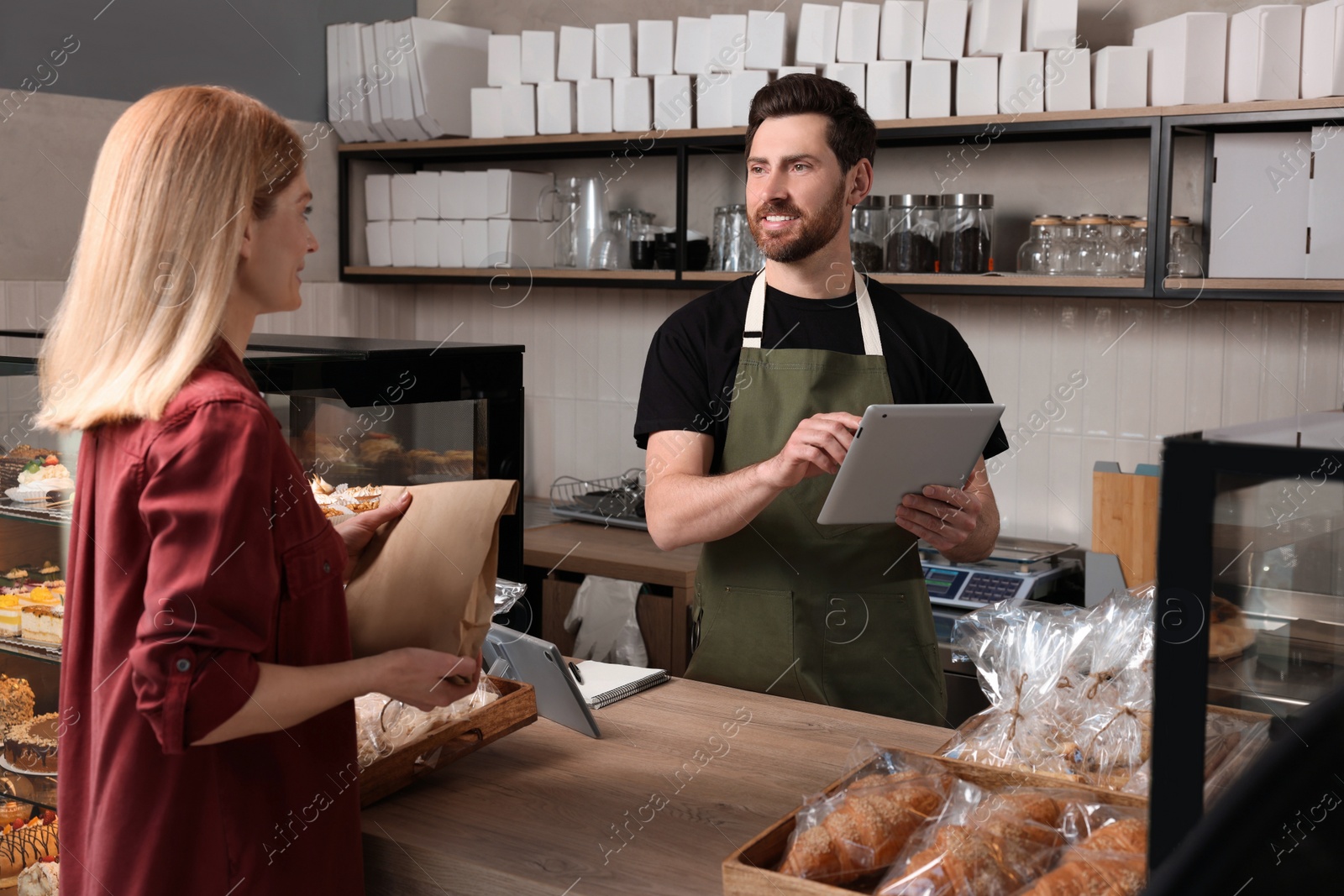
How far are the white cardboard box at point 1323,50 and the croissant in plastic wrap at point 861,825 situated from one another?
2176mm

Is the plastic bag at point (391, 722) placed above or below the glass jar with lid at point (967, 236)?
below

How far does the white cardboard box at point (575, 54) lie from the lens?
12.1ft

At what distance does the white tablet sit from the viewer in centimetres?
157

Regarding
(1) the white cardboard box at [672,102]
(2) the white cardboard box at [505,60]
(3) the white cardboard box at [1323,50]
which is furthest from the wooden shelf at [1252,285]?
(2) the white cardboard box at [505,60]

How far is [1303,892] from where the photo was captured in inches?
28.6

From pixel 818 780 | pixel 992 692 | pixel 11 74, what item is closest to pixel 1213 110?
pixel 992 692

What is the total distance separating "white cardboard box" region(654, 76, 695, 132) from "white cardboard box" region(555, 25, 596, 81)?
0.25 m

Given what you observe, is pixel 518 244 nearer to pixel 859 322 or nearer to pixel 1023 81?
pixel 1023 81

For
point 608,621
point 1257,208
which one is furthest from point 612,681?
point 1257,208

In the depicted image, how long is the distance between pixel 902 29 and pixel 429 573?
8.08 feet

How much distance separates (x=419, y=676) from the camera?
1139mm

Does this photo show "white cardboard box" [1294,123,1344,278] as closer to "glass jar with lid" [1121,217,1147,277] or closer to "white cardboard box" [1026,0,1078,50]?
"glass jar with lid" [1121,217,1147,277]

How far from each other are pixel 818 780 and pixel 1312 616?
74 centimetres

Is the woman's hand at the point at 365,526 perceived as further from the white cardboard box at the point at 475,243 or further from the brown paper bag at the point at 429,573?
the white cardboard box at the point at 475,243
